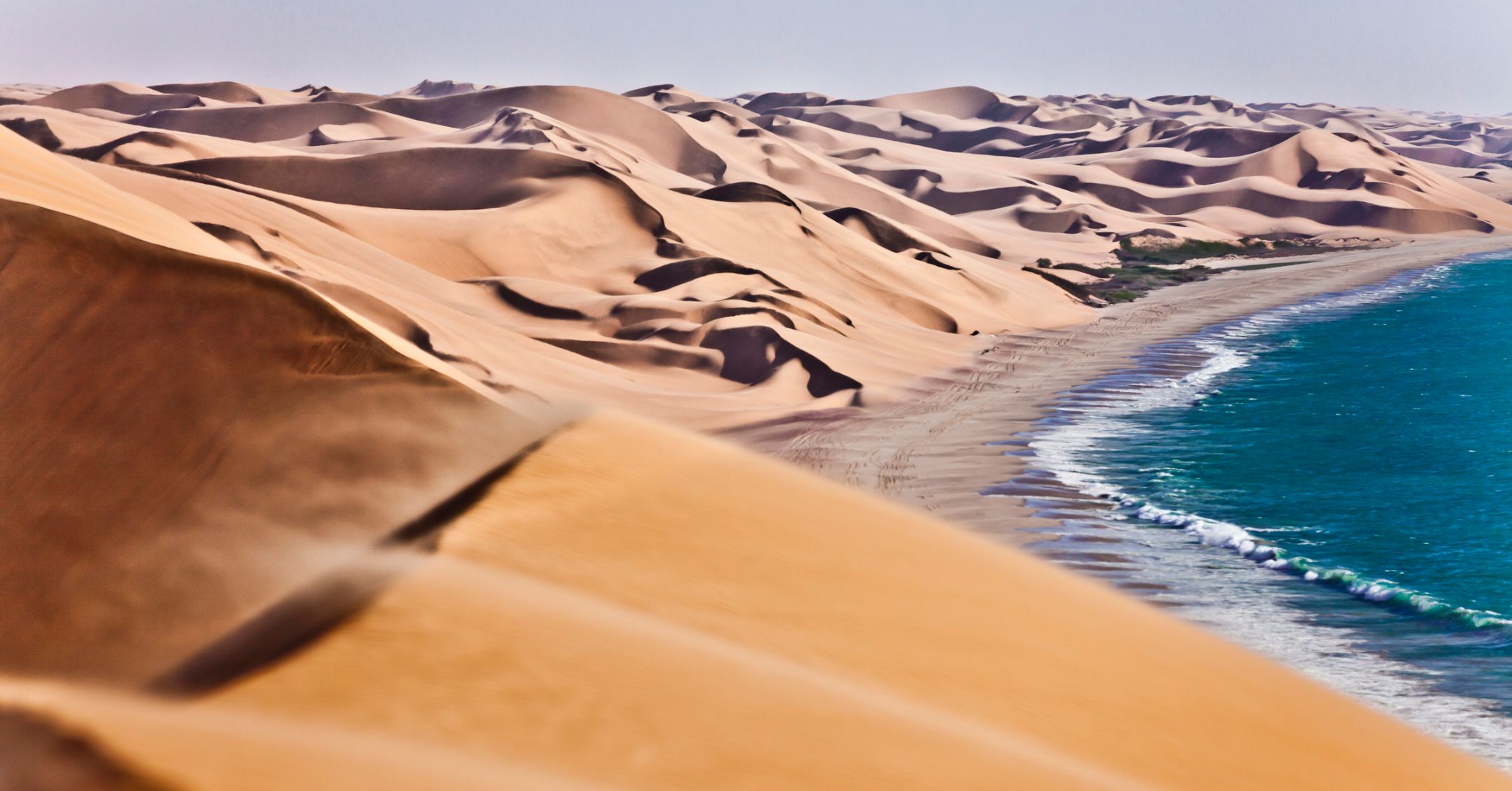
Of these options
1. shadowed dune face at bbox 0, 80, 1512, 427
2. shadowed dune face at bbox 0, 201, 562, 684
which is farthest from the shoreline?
Result: shadowed dune face at bbox 0, 201, 562, 684

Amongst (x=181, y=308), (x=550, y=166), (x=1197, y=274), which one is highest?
(x=181, y=308)

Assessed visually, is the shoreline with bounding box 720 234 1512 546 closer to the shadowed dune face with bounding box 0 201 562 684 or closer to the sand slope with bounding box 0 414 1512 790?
the sand slope with bounding box 0 414 1512 790

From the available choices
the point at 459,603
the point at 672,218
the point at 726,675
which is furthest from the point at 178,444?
the point at 672,218

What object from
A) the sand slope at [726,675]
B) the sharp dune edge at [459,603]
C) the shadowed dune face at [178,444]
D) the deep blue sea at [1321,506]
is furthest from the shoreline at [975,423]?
the shadowed dune face at [178,444]

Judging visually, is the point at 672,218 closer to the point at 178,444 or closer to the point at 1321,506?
the point at 1321,506

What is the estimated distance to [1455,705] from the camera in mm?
8562

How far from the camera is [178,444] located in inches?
209

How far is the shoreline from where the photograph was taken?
1397 cm

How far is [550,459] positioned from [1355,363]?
23.4 meters

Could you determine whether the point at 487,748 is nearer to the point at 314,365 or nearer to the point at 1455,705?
the point at 314,365

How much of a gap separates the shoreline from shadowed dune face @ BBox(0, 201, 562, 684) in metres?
7.82

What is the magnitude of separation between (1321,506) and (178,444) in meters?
12.4

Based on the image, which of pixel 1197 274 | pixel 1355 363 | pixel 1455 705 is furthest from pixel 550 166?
pixel 1455 705

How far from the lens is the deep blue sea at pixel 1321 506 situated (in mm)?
9633
